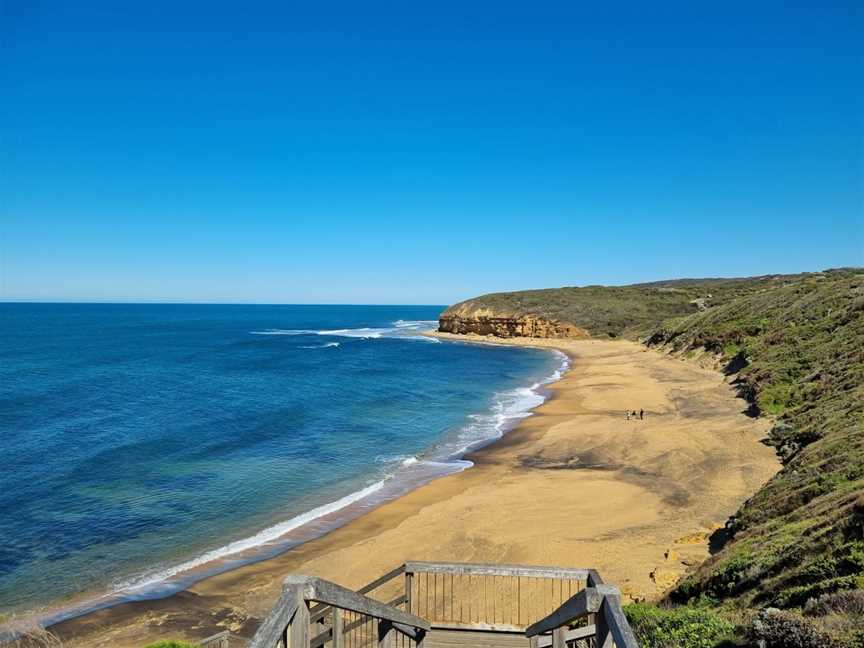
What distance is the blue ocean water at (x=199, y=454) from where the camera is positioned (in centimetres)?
1515

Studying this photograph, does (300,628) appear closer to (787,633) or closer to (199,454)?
(787,633)

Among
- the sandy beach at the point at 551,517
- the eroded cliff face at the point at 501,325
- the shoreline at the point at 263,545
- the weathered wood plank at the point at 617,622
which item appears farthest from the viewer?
the eroded cliff face at the point at 501,325

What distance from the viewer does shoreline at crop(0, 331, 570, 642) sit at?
1259 cm

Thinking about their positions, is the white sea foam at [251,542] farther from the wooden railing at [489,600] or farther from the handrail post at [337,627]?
the handrail post at [337,627]

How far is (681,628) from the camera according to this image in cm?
657

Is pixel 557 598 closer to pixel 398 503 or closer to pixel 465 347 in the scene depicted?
pixel 398 503

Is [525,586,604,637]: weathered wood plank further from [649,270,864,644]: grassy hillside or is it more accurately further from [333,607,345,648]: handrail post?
[649,270,864,644]: grassy hillside

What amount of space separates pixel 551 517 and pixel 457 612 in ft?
19.3

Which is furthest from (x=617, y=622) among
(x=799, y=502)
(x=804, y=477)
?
(x=804, y=477)

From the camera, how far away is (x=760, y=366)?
31.8 meters

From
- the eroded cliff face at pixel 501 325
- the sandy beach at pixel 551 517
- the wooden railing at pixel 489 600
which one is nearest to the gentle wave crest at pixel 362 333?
the eroded cliff face at pixel 501 325

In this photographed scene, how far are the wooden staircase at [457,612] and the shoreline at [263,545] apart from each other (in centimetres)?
380

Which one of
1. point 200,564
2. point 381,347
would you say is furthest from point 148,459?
point 381,347

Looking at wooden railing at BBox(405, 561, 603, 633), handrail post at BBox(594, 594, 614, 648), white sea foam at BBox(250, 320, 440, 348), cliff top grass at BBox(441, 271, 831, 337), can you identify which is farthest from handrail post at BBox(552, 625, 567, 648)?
white sea foam at BBox(250, 320, 440, 348)
